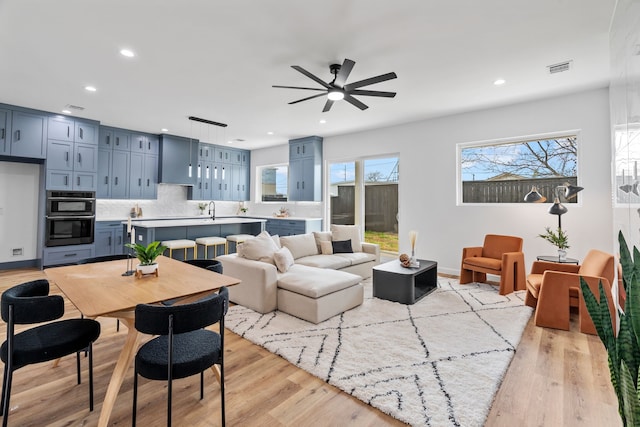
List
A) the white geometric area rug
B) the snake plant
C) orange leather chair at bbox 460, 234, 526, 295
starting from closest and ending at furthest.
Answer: the snake plant → the white geometric area rug → orange leather chair at bbox 460, 234, 526, 295

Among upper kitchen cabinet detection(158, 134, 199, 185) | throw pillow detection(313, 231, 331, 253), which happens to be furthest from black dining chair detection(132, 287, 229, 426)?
upper kitchen cabinet detection(158, 134, 199, 185)

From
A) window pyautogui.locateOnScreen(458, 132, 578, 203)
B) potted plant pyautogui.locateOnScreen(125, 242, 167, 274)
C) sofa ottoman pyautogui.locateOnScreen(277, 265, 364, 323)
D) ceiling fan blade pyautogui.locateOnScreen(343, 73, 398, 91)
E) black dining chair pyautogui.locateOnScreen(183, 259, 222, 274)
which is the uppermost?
ceiling fan blade pyautogui.locateOnScreen(343, 73, 398, 91)

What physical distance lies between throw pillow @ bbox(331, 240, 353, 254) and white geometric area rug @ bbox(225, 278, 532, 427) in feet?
4.04

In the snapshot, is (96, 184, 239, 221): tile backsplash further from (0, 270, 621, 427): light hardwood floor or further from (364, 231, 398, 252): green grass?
(0, 270, 621, 427): light hardwood floor

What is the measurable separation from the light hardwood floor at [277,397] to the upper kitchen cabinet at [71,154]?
4412 mm

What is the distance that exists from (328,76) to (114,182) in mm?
5347

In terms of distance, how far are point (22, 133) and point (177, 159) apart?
106 inches

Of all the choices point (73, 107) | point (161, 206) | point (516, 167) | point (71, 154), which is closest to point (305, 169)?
point (161, 206)

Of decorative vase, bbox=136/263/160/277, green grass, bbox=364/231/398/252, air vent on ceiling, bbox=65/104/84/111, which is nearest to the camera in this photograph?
decorative vase, bbox=136/263/160/277

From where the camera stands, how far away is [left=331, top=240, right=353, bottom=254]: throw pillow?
5027 mm

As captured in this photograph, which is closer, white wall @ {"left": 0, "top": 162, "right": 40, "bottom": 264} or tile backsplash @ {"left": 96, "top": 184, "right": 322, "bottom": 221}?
white wall @ {"left": 0, "top": 162, "right": 40, "bottom": 264}

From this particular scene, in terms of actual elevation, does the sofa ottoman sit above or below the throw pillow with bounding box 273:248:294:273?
below

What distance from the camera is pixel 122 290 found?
73.1 inches

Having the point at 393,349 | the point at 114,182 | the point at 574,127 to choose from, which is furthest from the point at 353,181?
the point at 114,182
